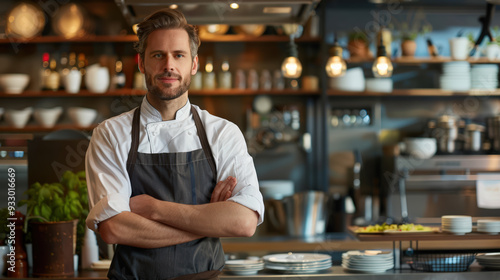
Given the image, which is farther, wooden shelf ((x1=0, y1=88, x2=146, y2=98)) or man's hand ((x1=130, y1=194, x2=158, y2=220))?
wooden shelf ((x1=0, y1=88, x2=146, y2=98))

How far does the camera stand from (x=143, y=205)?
5.65 ft

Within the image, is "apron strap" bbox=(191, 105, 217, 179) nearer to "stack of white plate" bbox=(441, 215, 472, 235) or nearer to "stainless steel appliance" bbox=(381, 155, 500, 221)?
"stack of white plate" bbox=(441, 215, 472, 235)

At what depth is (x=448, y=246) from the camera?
3451 millimetres

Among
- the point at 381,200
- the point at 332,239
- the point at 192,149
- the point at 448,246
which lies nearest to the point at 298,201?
the point at 332,239

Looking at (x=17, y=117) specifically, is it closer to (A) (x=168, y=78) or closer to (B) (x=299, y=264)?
(B) (x=299, y=264)

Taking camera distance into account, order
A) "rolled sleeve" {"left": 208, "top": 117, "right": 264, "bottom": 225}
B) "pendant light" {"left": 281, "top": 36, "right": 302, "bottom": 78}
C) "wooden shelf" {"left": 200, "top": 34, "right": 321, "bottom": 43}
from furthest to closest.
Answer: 1. "wooden shelf" {"left": 200, "top": 34, "right": 321, "bottom": 43}
2. "pendant light" {"left": 281, "top": 36, "right": 302, "bottom": 78}
3. "rolled sleeve" {"left": 208, "top": 117, "right": 264, "bottom": 225}

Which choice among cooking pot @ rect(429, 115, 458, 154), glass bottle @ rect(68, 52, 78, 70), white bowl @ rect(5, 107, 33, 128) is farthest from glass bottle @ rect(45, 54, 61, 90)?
cooking pot @ rect(429, 115, 458, 154)

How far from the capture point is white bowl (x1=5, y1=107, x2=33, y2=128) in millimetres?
4902

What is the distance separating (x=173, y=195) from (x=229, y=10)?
56.6 inches

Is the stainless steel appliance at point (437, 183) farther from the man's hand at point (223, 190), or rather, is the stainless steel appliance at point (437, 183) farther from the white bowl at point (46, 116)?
the man's hand at point (223, 190)

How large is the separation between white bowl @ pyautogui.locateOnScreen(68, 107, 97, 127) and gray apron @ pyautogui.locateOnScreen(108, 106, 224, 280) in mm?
3249

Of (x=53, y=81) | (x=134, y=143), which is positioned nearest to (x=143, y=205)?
(x=134, y=143)

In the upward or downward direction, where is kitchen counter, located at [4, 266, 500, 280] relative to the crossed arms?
downward

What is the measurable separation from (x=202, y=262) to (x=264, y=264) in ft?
2.39
